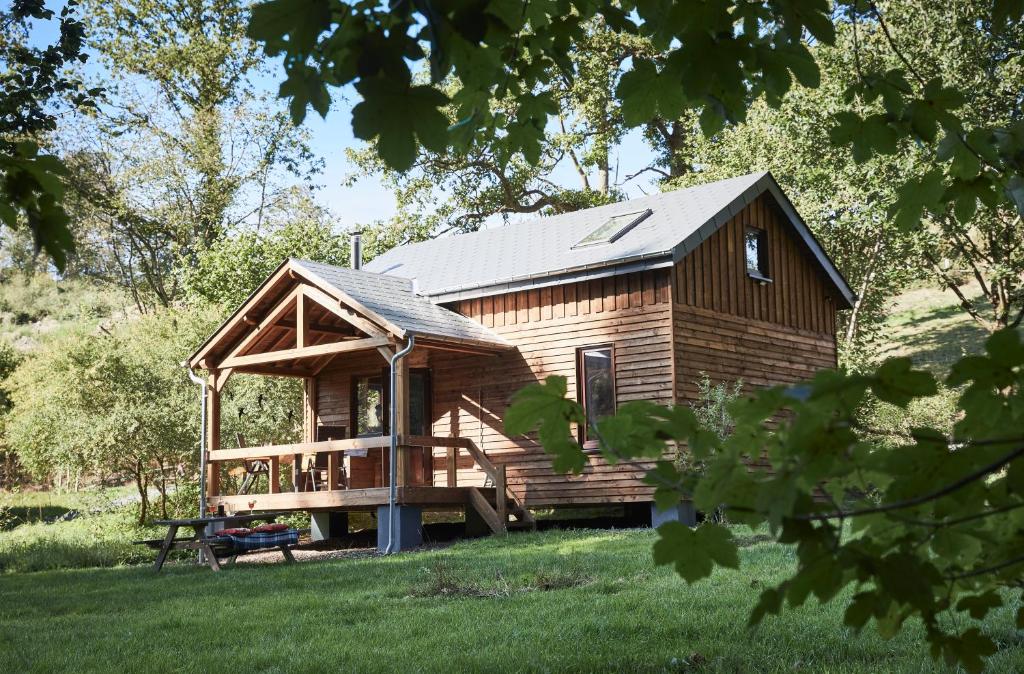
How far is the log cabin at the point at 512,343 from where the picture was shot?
15.4 meters

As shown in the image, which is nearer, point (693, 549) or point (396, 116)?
point (396, 116)

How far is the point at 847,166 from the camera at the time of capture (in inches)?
873

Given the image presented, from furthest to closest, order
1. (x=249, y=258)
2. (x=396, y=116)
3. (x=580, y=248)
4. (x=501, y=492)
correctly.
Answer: (x=249, y=258)
(x=580, y=248)
(x=501, y=492)
(x=396, y=116)

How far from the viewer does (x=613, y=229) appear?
1728cm

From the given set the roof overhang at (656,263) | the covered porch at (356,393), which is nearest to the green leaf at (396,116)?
the covered porch at (356,393)

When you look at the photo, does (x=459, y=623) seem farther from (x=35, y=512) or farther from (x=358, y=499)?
(x=35, y=512)

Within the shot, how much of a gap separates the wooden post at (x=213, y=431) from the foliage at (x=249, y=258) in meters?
8.82

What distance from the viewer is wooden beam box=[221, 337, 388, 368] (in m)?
14.6

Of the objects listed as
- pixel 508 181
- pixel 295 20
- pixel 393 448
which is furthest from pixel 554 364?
pixel 508 181

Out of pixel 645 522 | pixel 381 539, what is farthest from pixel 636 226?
pixel 381 539

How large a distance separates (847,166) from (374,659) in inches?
754

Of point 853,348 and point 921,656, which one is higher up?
point 853,348

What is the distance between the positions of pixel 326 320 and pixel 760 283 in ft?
25.5

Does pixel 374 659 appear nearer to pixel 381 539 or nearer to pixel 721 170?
pixel 381 539
